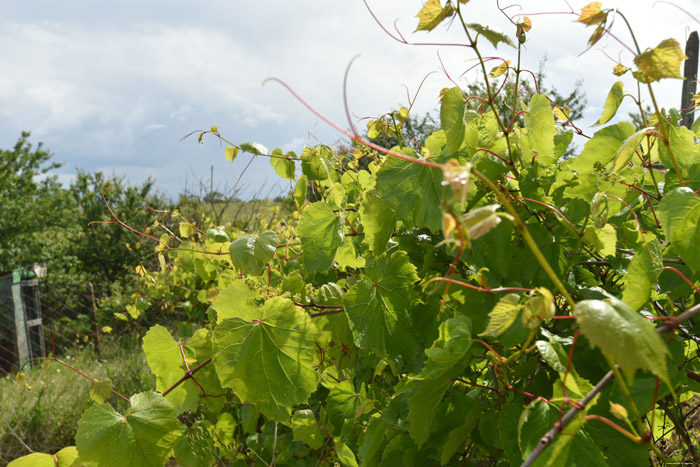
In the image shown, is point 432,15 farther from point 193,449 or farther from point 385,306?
point 193,449

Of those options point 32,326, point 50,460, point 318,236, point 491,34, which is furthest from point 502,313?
point 32,326

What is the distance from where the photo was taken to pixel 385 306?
1.06 metres

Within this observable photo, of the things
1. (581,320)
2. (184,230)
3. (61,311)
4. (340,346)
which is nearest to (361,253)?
(340,346)

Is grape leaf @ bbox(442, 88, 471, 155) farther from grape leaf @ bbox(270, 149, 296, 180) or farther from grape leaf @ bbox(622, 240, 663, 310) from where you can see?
grape leaf @ bbox(270, 149, 296, 180)

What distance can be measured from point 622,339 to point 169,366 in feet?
3.58

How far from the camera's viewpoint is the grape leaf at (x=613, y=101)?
112 centimetres

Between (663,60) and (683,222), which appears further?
(683,222)

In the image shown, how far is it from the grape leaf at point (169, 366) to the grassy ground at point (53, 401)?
2.60 m

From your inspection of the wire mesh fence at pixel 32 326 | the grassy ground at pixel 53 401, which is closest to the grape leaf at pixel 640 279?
the grassy ground at pixel 53 401

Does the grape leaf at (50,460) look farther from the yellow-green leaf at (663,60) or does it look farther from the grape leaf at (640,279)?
the yellow-green leaf at (663,60)

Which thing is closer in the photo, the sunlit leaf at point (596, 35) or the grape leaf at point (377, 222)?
the sunlit leaf at point (596, 35)

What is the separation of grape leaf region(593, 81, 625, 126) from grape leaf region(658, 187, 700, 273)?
1.39 ft

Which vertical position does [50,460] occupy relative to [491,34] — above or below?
below

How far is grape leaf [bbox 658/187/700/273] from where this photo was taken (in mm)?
750
